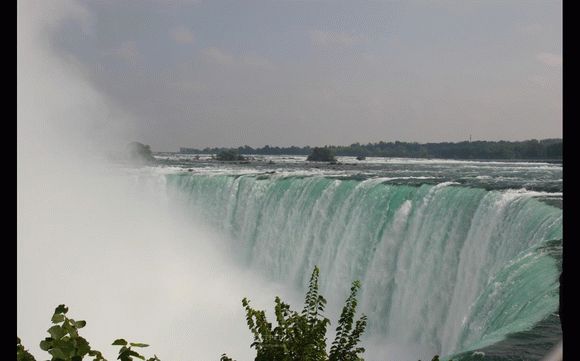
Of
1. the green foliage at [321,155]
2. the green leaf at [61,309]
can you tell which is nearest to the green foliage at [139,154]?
the green foliage at [321,155]

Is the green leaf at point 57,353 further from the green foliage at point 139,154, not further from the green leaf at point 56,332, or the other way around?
the green foliage at point 139,154

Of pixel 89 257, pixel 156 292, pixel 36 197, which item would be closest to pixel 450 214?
pixel 156 292

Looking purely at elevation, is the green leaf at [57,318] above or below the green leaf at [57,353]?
above

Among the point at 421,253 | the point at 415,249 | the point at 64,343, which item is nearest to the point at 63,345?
the point at 64,343

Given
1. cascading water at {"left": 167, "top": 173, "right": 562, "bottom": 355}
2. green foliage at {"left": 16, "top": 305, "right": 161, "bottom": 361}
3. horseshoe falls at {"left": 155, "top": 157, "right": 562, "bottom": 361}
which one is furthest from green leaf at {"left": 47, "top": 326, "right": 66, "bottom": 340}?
cascading water at {"left": 167, "top": 173, "right": 562, "bottom": 355}

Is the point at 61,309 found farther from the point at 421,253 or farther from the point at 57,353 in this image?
the point at 421,253

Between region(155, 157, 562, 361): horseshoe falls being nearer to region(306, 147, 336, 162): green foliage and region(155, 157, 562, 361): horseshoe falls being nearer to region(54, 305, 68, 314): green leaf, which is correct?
region(54, 305, 68, 314): green leaf
